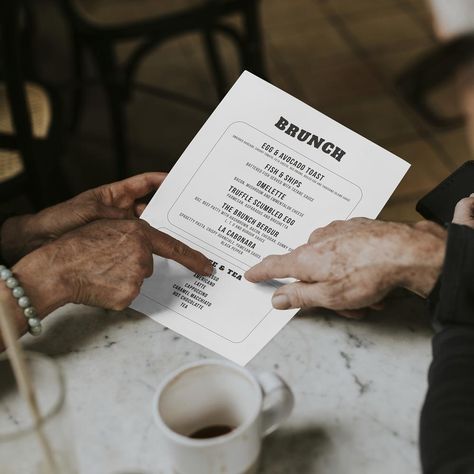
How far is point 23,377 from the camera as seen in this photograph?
489 mm

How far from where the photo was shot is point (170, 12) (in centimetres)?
202

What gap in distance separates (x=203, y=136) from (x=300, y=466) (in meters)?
0.46

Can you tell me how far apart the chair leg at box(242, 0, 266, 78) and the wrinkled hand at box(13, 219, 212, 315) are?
49.1 inches

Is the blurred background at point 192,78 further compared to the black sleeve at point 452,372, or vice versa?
the blurred background at point 192,78

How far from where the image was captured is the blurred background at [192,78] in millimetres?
1652

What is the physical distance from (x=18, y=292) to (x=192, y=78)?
2155 millimetres

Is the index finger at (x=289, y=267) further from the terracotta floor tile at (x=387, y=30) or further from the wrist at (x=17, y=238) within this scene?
the terracotta floor tile at (x=387, y=30)

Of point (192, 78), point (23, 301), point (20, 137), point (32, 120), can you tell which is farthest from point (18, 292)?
point (192, 78)

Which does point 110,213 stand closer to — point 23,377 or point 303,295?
point 303,295

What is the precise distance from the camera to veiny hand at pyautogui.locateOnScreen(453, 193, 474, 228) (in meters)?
0.86

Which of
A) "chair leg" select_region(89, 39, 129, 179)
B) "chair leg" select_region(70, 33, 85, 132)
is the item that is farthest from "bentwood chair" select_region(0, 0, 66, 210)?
"chair leg" select_region(70, 33, 85, 132)

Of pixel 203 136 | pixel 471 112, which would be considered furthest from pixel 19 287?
pixel 471 112

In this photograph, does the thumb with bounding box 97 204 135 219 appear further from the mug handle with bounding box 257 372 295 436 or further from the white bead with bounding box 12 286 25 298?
the mug handle with bounding box 257 372 295 436

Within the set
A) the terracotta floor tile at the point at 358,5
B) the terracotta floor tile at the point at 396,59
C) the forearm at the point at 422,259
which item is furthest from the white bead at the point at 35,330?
the terracotta floor tile at the point at 358,5
